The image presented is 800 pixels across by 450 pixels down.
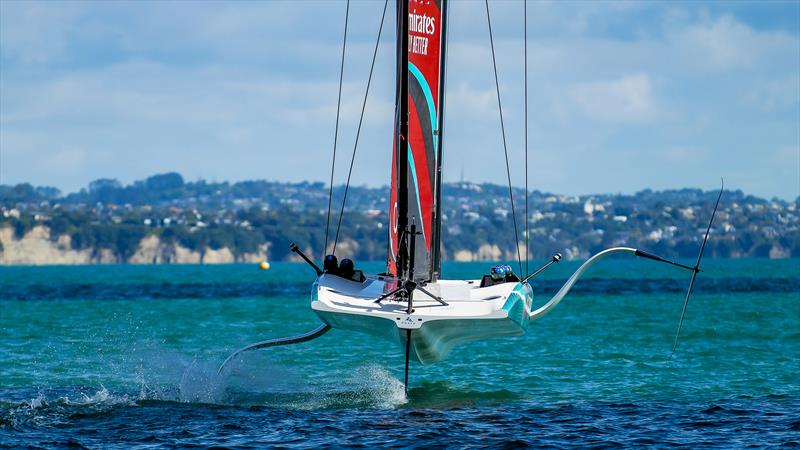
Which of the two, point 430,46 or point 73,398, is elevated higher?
point 430,46

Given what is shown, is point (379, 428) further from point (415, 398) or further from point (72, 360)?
point (72, 360)

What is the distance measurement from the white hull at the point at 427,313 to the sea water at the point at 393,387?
1257mm

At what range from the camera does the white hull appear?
62.3 feet

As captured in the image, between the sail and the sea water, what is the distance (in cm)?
272

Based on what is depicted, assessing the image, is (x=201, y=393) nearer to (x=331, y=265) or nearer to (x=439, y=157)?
(x=331, y=265)

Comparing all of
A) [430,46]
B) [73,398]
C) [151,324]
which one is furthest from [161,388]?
[151,324]

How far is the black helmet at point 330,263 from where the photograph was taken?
20828 millimetres

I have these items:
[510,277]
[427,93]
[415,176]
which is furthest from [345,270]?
[427,93]

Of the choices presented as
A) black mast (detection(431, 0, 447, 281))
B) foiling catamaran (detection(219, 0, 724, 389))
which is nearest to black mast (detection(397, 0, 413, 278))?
foiling catamaran (detection(219, 0, 724, 389))

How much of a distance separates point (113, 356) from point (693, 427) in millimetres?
15521

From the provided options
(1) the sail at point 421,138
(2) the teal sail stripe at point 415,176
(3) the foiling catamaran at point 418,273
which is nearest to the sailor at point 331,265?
(3) the foiling catamaran at point 418,273

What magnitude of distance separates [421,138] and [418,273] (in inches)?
85.7

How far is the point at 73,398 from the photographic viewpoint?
21953mm

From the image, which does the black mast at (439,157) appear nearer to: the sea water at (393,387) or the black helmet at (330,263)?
the black helmet at (330,263)
